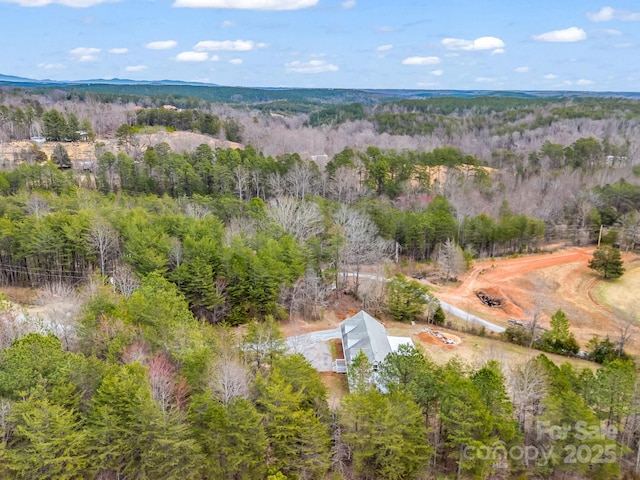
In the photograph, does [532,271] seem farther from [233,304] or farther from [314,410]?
[314,410]

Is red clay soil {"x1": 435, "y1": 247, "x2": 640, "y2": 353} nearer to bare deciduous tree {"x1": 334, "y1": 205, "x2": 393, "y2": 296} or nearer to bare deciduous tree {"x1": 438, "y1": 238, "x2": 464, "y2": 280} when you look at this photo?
bare deciduous tree {"x1": 438, "y1": 238, "x2": 464, "y2": 280}

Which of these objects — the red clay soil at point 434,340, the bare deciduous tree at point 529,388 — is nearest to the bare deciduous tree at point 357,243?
the red clay soil at point 434,340

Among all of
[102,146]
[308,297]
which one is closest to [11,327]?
[308,297]

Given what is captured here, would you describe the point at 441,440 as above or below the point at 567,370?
below

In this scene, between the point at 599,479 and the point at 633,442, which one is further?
the point at 633,442

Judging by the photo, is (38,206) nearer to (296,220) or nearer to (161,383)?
(296,220)

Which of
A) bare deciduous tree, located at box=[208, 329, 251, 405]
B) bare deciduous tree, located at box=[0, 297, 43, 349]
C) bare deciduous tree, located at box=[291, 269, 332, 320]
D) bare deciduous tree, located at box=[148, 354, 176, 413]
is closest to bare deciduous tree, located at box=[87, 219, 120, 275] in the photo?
bare deciduous tree, located at box=[0, 297, 43, 349]

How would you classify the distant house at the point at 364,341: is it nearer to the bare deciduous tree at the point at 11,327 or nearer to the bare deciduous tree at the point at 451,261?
the bare deciduous tree at the point at 11,327

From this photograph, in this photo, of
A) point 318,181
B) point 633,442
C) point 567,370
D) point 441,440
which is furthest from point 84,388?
point 318,181
